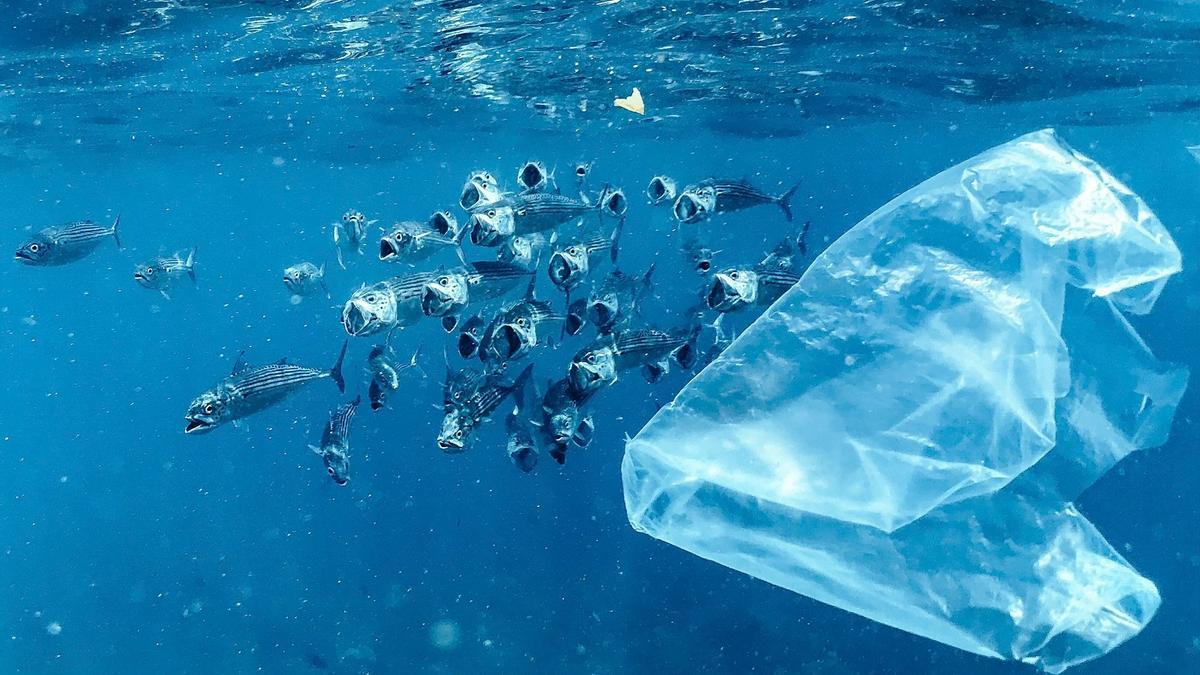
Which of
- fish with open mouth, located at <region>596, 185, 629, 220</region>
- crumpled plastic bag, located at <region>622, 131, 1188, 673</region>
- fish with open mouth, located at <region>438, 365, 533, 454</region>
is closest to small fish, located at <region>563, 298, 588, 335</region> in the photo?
fish with open mouth, located at <region>438, 365, 533, 454</region>

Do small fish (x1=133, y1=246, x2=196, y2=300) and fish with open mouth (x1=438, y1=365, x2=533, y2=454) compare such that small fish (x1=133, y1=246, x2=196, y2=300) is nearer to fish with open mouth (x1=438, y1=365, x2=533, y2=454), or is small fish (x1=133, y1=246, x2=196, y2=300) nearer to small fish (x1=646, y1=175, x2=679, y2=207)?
fish with open mouth (x1=438, y1=365, x2=533, y2=454)

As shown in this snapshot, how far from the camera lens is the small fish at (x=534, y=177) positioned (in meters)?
6.94

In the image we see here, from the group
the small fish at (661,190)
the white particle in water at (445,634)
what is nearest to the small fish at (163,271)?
the small fish at (661,190)

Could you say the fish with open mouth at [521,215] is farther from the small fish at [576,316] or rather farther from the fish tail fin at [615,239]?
the small fish at [576,316]

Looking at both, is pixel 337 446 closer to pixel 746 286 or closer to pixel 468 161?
pixel 746 286

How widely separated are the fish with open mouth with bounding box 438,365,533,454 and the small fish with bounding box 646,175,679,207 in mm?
2375

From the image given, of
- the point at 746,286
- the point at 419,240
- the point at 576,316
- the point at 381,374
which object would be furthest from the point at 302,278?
the point at 746,286

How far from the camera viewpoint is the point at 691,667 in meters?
12.5

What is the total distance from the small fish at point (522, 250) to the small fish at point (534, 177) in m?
0.46

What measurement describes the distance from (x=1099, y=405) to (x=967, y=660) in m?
10.7

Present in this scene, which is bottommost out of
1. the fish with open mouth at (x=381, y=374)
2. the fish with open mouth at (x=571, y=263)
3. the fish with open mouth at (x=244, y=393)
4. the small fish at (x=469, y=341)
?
the fish with open mouth at (x=381, y=374)

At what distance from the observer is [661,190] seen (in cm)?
736

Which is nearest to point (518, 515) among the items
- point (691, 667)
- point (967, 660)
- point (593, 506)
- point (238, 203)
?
point (593, 506)

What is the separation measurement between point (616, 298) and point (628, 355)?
586mm
